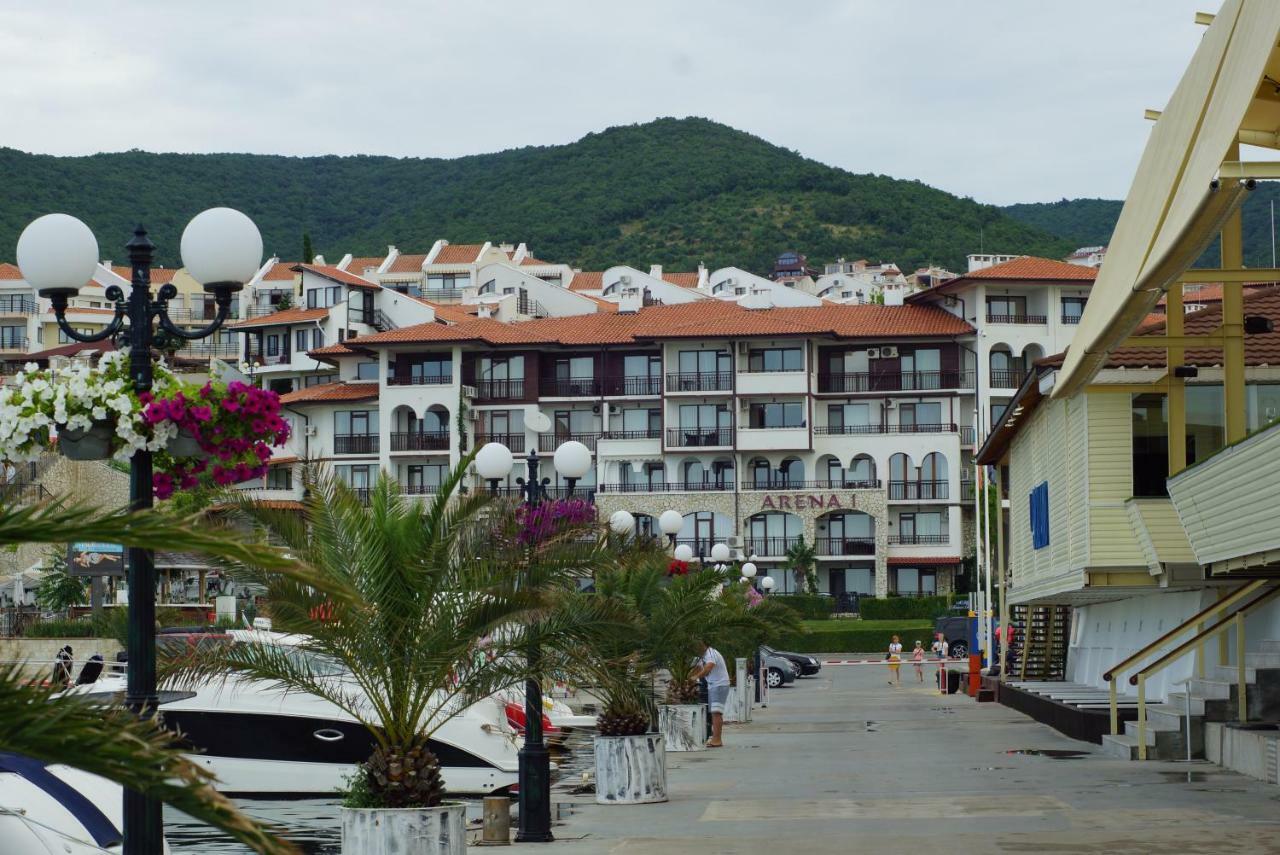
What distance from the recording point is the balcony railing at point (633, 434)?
90.7m

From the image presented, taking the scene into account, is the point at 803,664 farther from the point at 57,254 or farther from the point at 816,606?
the point at 57,254

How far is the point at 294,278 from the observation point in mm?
128500

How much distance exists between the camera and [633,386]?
91.1 m

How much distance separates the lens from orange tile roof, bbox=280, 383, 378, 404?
3684 inches

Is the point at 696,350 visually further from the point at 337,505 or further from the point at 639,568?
the point at 337,505

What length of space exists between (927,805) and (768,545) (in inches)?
2709

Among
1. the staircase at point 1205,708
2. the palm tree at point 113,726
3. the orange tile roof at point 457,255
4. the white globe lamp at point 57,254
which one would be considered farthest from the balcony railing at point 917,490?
the palm tree at point 113,726

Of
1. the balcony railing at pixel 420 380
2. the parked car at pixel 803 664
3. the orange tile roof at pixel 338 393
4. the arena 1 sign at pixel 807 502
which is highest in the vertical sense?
the balcony railing at pixel 420 380

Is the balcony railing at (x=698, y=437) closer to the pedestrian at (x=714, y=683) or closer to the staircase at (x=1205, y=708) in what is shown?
the pedestrian at (x=714, y=683)

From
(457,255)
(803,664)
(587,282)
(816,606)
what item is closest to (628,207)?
(587,282)

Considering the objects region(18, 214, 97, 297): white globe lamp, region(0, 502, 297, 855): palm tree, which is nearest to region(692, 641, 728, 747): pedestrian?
region(18, 214, 97, 297): white globe lamp

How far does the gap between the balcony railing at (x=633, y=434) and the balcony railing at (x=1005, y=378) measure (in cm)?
1771

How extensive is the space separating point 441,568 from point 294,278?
118 meters

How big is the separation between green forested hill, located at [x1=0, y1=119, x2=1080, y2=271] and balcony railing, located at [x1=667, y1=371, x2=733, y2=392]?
66528 millimetres
